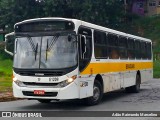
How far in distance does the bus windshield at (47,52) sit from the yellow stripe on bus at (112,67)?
33.9 inches

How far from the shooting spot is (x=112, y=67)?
17.4 m

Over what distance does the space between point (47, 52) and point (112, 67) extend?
4294mm

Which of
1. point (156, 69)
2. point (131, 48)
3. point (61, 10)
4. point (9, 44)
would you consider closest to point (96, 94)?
point (9, 44)

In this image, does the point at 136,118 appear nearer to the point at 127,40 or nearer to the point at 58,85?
the point at 58,85

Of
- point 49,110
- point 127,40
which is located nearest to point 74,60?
point 49,110

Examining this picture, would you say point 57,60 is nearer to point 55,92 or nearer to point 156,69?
point 55,92

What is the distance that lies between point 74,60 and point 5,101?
491cm

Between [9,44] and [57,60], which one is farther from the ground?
[9,44]

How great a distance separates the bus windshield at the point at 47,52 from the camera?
45.0ft

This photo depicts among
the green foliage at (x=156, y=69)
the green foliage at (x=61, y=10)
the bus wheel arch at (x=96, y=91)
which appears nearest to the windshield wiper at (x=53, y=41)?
the bus wheel arch at (x=96, y=91)

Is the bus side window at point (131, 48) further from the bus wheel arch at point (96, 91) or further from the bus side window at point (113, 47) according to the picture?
the bus wheel arch at point (96, 91)

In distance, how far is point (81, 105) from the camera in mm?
15352

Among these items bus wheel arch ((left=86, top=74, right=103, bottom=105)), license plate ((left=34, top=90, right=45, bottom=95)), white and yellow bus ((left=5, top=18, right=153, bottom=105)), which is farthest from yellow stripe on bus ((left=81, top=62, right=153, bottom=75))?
license plate ((left=34, top=90, right=45, bottom=95))

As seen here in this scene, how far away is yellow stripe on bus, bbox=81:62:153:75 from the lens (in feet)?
48.6
